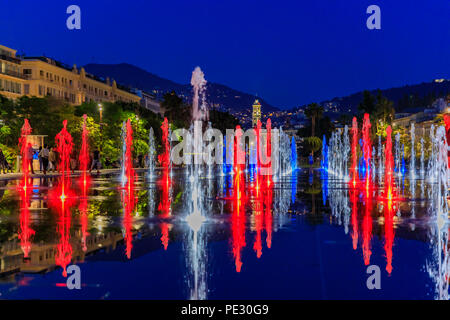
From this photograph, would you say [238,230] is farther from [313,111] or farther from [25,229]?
[313,111]

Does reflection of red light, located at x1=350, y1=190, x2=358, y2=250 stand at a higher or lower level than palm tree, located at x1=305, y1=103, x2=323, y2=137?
lower

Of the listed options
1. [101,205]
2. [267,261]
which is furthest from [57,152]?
[267,261]

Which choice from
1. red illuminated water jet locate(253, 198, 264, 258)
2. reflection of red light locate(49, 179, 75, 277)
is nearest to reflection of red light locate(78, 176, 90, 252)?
reflection of red light locate(49, 179, 75, 277)

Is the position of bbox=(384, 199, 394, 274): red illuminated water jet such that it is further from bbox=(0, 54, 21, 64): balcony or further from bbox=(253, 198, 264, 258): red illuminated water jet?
bbox=(0, 54, 21, 64): balcony

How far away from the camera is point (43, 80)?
8588 centimetres

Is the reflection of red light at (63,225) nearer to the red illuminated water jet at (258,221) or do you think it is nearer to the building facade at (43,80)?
the red illuminated water jet at (258,221)

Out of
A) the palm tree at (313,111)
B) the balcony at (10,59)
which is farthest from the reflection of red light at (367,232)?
the palm tree at (313,111)

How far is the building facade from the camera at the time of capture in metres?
79.9

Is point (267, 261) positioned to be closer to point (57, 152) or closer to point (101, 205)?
point (101, 205)

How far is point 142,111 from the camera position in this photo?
78625 millimetres

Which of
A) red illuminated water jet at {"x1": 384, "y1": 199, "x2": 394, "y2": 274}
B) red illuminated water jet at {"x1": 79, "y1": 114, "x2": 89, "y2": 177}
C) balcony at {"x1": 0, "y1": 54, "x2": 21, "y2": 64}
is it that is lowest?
red illuminated water jet at {"x1": 384, "y1": 199, "x2": 394, "y2": 274}

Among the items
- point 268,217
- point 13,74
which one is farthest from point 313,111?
point 268,217

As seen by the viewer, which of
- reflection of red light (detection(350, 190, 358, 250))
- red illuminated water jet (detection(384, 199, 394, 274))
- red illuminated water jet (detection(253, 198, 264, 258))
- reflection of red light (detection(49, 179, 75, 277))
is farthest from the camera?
reflection of red light (detection(350, 190, 358, 250))
